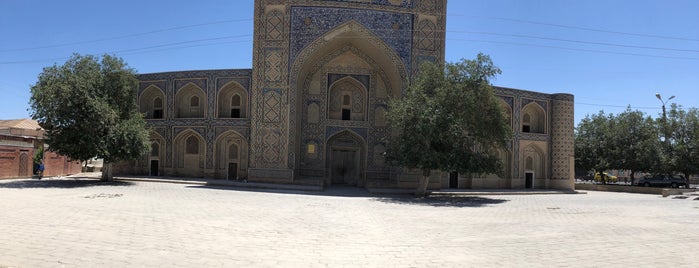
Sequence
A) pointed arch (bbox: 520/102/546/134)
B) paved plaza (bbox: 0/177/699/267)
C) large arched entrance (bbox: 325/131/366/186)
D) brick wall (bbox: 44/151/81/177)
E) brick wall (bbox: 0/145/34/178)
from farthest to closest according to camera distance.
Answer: brick wall (bbox: 44/151/81/177) < pointed arch (bbox: 520/102/546/134) < large arched entrance (bbox: 325/131/366/186) < brick wall (bbox: 0/145/34/178) < paved plaza (bbox: 0/177/699/267)

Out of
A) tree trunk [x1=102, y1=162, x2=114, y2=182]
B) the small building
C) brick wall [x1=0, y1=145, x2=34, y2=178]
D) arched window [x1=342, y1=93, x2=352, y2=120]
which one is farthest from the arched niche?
brick wall [x1=0, y1=145, x2=34, y2=178]

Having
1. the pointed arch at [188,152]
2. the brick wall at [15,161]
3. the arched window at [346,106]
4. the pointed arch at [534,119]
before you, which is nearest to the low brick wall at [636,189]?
the pointed arch at [534,119]

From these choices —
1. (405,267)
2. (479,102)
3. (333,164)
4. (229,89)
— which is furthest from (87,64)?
(405,267)

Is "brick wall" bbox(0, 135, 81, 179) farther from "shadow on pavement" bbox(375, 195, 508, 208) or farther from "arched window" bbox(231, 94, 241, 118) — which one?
"shadow on pavement" bbox(375, 195, 508, 208)

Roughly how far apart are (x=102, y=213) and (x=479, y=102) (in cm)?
1429

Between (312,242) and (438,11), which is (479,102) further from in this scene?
(312,242)

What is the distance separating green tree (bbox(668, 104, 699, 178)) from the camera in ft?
101

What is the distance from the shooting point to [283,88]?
23391 millimetres

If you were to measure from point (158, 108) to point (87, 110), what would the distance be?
7.11 m

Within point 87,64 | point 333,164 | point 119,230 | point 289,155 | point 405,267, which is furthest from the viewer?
point 333,164

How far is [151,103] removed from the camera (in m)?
27.7

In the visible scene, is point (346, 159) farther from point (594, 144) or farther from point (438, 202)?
point (594, 144)

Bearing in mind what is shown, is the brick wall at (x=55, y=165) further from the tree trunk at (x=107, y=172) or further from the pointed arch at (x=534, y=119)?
the pointed arch at (x=534, y=119)

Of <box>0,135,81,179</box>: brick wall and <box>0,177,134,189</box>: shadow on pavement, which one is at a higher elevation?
<box>0,135,81,179</box>: brick wall
